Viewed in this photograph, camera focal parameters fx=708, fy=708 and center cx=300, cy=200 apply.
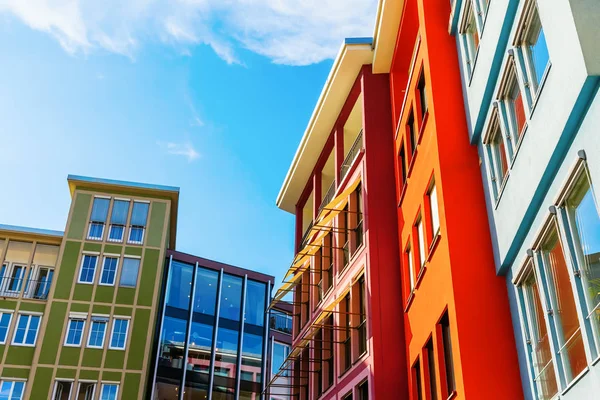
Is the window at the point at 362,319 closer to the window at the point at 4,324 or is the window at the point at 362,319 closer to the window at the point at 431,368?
the window at the point at 431,368

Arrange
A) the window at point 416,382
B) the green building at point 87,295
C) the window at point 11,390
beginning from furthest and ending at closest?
1. the green building at point 87,295
2. the window at point 11,390
3. the window at point 416,382

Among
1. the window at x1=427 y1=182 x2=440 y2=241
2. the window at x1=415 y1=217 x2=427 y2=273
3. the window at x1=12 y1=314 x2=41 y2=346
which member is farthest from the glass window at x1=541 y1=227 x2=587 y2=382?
the window at x1=12 y1=314 x2=41 y2=346

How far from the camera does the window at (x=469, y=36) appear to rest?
17.0 meters

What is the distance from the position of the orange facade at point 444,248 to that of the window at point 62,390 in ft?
83.5

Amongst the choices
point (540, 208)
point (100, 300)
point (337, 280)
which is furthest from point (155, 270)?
point (540, 208)

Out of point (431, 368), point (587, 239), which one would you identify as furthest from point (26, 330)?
point (587, 239)

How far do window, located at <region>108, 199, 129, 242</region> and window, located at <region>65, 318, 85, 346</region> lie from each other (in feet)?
17.9

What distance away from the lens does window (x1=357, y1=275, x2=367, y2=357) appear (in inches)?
861

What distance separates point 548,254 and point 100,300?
3416 centimetres

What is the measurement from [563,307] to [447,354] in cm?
475

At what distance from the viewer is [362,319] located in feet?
73.2

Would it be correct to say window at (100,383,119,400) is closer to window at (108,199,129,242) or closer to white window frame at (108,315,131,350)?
white window frame at (108,315,131,350)

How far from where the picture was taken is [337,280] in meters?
25.0

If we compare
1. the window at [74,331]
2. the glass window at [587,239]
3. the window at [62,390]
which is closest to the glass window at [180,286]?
the window at [74,331]
